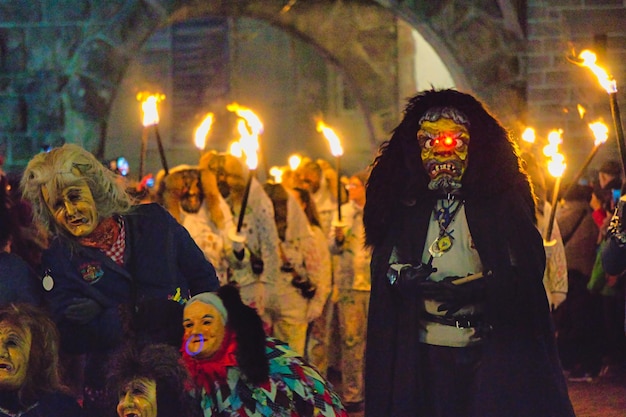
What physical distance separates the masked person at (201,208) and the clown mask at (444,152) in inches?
164

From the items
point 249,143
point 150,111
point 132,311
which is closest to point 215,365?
point 132,311

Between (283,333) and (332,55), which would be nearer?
(283,333)

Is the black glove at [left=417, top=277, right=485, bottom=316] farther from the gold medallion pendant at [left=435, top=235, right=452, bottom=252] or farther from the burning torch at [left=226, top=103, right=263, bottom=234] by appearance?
the burning torch at [left=226, top=103, right=263, bottom=234]

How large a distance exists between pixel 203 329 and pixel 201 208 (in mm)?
4937

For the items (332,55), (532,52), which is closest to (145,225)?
(532,52)

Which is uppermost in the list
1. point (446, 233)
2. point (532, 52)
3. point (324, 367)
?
point (532, 52)

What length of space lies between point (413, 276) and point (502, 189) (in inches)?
21.2

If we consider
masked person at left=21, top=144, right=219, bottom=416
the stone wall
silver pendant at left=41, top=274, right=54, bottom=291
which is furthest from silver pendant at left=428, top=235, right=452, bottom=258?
the stone wall

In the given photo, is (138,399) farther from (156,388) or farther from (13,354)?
(13,354)

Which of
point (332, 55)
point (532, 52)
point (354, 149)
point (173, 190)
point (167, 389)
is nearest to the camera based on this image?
point (167, 389)

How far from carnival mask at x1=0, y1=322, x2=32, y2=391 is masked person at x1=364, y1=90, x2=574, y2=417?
141cm

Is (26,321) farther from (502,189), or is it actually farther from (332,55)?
(332,55)

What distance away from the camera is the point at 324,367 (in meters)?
11.2

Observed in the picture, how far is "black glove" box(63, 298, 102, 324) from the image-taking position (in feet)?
18.4
